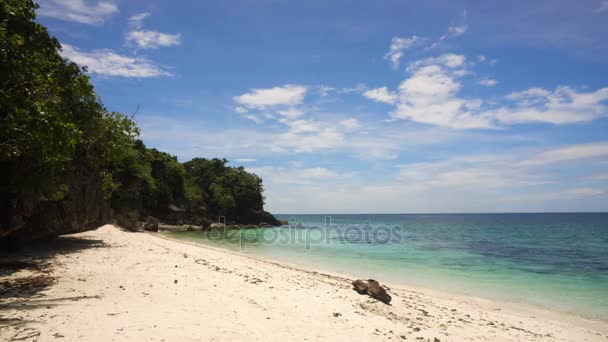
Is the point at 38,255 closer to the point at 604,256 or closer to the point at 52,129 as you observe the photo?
the point at 52,129

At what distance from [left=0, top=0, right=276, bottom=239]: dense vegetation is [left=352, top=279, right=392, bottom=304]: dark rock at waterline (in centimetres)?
995

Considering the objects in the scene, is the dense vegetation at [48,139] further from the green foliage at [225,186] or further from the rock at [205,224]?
the green foliage at [225,186]

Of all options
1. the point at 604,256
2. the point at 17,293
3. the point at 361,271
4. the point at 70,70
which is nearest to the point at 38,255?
the point at 17,293

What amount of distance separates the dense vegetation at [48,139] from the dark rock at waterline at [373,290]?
32.6 ft

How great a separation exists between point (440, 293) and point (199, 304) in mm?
11510

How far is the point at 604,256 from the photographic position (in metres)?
30.5

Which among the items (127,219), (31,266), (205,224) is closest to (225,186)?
(205,224)

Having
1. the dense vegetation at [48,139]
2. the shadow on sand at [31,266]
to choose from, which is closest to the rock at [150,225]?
the dense vegetation at [48,139]

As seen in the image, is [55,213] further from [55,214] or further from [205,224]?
[205,224]

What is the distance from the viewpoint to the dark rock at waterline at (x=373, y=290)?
11.0 metres

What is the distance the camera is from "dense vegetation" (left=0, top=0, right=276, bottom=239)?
7.58 m

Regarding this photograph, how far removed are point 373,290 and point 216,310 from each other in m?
5.78

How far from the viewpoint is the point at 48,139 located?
7809mm

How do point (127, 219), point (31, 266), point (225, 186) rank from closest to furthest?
point (31, 266) → point (127, 219) → point (225, 186)
